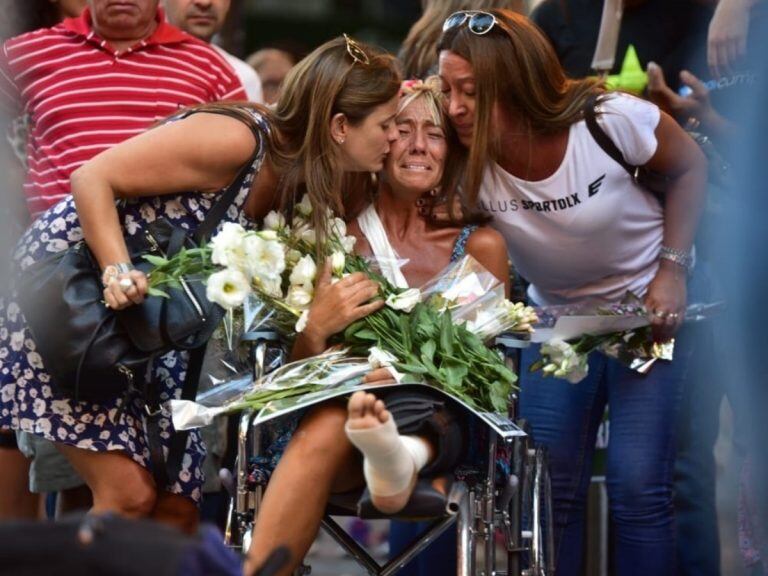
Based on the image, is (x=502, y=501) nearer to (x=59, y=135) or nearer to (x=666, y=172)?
(x=666, y=172)

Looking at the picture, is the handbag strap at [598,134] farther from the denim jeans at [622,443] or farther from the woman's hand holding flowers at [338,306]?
the woman's hand holding flowers at [338,306]

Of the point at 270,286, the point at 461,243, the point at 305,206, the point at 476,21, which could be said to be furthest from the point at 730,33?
the point at 270,286

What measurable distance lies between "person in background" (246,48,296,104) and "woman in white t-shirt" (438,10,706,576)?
1629 millimetres

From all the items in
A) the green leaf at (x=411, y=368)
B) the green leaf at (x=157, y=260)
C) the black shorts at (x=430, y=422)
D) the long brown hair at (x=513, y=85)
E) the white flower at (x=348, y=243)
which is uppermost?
the long brown hair at (x=513, y=85)

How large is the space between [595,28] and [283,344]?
72.5 inches

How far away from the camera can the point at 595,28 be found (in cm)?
505

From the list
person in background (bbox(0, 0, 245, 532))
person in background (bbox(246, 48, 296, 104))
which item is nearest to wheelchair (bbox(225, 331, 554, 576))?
person in background (bbox(0, 0, 245, 532))

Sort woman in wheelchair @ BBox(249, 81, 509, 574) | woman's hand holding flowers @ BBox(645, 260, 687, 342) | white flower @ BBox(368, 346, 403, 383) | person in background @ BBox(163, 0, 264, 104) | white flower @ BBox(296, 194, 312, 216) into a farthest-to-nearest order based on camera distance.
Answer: person in background @ BBox(163, 0, 264, 104)
woman's hand holding flowers @ BBox(645, 260, 687, 342)
white flower @ BBox(296, 194, 312, 216)
white flower @ BBox(368, 346, 403, 383)
woman in wheelchair @ BBox(249, 81, 509, 574)

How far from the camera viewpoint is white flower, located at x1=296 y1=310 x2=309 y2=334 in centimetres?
377

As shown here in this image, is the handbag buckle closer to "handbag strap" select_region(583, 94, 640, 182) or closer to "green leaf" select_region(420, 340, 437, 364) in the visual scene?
"green leaf" select_region(420, 340, 437, 364)

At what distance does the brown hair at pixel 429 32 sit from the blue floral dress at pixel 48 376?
3.51ft

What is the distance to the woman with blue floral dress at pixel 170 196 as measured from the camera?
3725 millimetres

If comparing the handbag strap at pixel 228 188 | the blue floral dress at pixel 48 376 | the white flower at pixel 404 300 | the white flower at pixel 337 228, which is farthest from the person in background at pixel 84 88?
the white flower at pixel 404 300

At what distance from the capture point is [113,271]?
3.63 m
